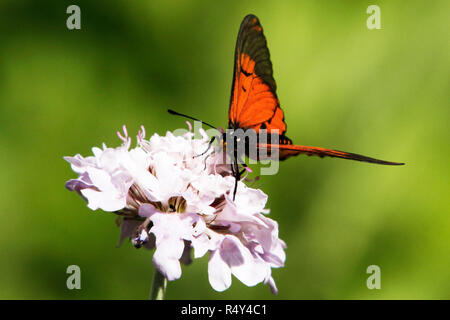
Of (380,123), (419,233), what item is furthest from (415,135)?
(419,233)

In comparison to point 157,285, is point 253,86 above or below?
above

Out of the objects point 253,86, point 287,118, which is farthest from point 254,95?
point 287,118

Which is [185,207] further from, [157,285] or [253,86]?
[253,86]

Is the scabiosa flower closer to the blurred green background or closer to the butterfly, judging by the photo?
the butterfly

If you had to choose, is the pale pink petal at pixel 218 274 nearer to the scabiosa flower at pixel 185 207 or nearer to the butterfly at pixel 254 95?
the scabiosa flower at pixel 185 207

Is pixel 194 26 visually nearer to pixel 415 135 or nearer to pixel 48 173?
pixel 48 173

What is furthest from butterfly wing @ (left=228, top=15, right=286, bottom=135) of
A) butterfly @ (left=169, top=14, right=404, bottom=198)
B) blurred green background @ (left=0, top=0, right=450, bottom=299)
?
blurred green background @ (left=0, top=0, right=450, bottom=299)
